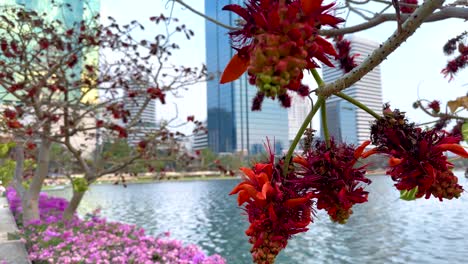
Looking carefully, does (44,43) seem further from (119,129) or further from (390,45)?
(390,45)

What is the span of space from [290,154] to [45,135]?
19.7 feet

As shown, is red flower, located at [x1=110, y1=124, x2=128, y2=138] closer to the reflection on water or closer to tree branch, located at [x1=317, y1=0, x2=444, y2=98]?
the reflection on water

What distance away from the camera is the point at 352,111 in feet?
2.91

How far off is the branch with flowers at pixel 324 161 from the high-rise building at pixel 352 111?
0.04m

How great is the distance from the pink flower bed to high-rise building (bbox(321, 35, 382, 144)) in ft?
13.3

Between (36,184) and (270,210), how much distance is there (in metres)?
7.11

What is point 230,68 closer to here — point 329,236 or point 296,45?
point 296,45

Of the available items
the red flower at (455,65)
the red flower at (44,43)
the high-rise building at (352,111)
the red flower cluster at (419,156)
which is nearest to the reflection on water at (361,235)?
the red flower at (455,65)

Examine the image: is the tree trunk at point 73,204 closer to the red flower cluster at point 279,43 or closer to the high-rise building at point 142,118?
the high-rise building at point 142,118

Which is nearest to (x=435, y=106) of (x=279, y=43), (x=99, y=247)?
(x=279, y=43)

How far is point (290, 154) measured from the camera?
21.1 inches

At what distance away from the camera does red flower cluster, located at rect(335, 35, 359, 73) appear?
1402mm

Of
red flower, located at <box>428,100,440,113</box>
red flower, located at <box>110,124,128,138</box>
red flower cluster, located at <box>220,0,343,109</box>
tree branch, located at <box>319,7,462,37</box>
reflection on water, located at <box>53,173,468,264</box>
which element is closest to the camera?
red flower cluster, located at <box>220,0,343,109</box>

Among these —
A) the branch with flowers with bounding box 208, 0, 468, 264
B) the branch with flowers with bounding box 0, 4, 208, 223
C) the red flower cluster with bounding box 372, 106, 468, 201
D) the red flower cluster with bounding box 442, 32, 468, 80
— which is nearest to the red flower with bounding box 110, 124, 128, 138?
the branch with flowers with bounding box 0, 4, 208, 223
